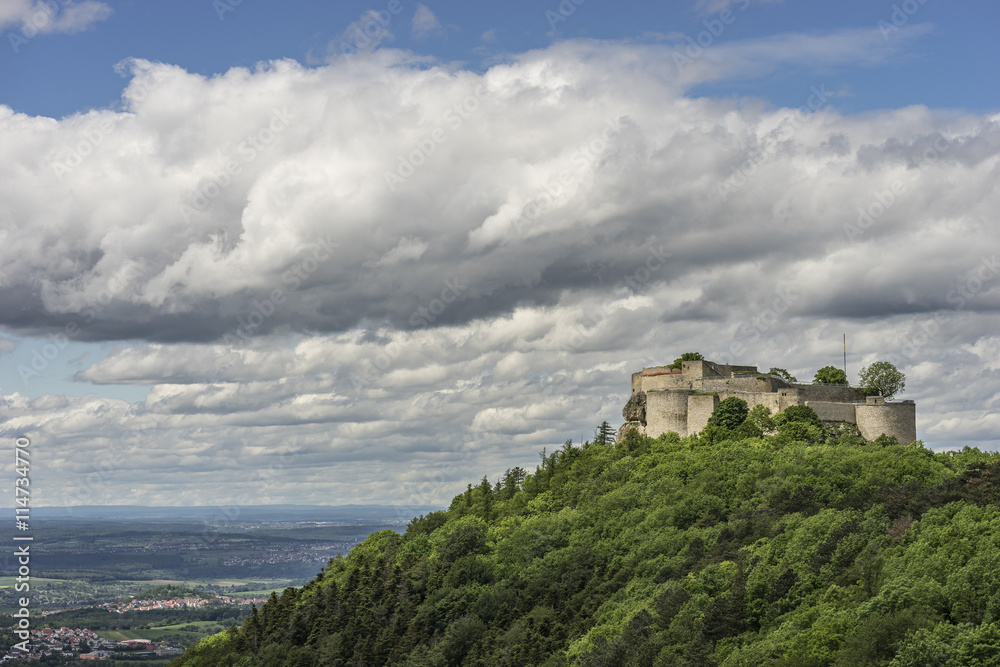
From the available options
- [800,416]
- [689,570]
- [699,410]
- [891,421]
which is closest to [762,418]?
[800,416]

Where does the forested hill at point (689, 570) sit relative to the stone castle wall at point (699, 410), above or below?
below

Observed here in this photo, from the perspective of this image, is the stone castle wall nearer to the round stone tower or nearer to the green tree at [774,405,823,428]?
the green tree at [774,405,823,428]

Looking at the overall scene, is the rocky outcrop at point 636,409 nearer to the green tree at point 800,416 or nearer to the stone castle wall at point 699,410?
the stone castle wall at point 699,410

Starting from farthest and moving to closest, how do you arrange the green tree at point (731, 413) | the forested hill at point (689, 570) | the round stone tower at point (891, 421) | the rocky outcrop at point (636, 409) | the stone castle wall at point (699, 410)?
the rocky outcrop at point (636, 409) < the stone castle wall at point (699, 410) < the green tree at point (731, 413) < the round stone tower at point (891, 421) < the forested hill at point (689, 570)

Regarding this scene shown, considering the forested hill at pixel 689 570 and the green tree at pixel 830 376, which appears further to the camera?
the green tree at pixel 830 376

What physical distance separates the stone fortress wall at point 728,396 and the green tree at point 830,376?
432cm

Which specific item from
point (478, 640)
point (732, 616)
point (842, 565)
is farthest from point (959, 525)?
point (478, 640)

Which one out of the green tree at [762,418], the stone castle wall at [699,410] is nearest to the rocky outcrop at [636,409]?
the stone castle wall at [699,410]

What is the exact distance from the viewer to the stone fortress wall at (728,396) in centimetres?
9656

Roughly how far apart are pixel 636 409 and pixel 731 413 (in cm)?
1377

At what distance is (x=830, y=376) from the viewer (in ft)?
351

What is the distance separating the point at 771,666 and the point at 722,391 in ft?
172

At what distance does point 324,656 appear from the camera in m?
94.2

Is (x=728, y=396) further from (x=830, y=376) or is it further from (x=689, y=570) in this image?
(x=689, y=570)
